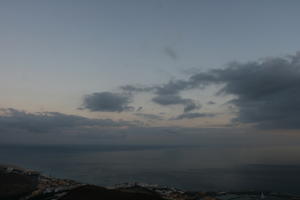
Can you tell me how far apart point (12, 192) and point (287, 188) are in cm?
9726

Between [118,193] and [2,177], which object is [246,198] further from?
[2,177]

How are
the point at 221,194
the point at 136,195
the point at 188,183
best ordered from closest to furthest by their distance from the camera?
1. the point at 136,195
2. the point at 221,194
3. the point at 188,183

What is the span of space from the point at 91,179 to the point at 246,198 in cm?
7241

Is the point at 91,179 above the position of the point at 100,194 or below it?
below

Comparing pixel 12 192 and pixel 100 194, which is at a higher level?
pixel 100 194

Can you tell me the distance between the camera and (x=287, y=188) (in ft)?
308

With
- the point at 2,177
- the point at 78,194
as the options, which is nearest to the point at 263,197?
the point at 78,194

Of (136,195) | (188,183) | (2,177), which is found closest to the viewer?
(136,195)

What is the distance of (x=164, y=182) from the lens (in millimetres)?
109688

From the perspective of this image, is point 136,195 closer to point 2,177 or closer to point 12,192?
point 12,192

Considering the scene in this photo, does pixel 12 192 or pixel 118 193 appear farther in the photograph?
pixel 12 192

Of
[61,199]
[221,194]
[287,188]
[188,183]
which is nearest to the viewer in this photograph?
[61,199]

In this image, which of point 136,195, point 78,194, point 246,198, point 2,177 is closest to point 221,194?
point 246,198

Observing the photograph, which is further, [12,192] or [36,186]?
[36,186]
